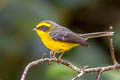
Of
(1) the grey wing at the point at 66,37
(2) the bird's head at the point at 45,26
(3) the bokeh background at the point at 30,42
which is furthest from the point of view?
(3) the bokeh background at the point at 30,42

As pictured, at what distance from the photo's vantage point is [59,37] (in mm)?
4008

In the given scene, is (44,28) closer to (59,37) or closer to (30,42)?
(59,37)

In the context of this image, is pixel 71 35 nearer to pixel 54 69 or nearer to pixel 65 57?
pixel 54 69

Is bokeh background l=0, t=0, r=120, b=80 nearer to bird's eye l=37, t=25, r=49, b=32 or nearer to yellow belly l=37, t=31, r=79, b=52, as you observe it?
bird's eye l=37, t=25, r=49, b=32

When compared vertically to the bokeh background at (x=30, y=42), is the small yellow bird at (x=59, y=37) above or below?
above

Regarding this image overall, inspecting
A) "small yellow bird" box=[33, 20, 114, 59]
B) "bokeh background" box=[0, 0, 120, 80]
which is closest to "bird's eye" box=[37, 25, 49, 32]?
"small yellow bird" box=[33, 20, 114, 59]

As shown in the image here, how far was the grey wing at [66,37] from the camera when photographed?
3.80 meters

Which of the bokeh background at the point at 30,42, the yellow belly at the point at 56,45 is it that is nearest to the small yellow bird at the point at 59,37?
the yellow belly at the point at 56,45

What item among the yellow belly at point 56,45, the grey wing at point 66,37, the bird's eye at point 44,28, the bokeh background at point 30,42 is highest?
the bird's eye at point 44,28

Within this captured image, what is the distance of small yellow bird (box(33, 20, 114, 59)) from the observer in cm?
384

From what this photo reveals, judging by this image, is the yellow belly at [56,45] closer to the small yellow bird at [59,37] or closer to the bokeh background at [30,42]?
the small yellow bird at [59,37]

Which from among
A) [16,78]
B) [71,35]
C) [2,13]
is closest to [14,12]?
[2,13]

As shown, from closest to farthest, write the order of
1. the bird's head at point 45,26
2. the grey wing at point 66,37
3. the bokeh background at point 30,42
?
the grey wing at point 66,37, the bird's head at point 45,26, the bokeh background at point 30,42

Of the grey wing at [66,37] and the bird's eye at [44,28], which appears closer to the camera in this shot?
the grey wing at [66,37]
